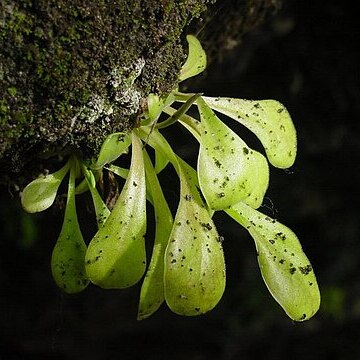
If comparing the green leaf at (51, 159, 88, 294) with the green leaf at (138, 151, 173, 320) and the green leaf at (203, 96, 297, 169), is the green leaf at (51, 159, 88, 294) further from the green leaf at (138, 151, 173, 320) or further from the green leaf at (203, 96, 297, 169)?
the green leaf at (203, 96, 297, 169)

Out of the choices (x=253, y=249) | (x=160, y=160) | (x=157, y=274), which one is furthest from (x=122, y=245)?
(x=253, y=249)

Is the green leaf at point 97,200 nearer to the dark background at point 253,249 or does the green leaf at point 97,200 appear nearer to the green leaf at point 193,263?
the green leaf at point 193,263

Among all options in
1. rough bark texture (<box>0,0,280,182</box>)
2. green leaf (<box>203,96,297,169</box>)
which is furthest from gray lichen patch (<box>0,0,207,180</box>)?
green leaf (<box>203,96,297,169</box>)

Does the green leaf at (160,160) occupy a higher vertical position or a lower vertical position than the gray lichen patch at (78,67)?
lower

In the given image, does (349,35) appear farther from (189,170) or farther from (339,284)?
(189,170)

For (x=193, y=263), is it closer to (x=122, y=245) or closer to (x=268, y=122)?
(x=122, y=245)

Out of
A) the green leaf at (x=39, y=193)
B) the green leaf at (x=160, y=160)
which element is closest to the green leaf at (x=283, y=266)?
the green leaf at (x=160, y=160)
